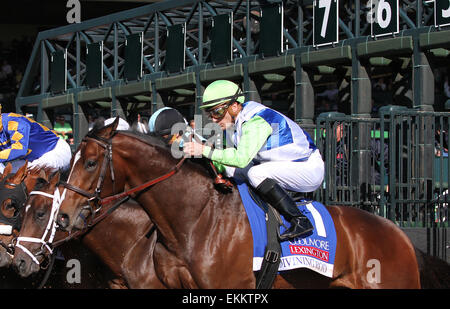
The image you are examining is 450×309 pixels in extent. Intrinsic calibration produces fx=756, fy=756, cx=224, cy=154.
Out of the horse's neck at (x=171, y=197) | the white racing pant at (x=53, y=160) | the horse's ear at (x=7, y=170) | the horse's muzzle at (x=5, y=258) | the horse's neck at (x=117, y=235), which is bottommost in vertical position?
the horse's muzzle at (x=5, y=258)

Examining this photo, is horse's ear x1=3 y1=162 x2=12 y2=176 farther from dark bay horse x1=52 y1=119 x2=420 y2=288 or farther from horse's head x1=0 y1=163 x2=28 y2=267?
dark bay horse x1=52 y1=119 x2=420 y2=288

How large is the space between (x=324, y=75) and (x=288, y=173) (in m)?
5.44

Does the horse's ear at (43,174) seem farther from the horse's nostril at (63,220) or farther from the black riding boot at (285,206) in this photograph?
the black riding boot at (285,206)

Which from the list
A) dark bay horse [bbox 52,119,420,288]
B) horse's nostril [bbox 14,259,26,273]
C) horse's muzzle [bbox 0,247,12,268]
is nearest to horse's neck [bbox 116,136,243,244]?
dark bay horse [bbox 52,119,420,288]

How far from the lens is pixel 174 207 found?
4.63 metres

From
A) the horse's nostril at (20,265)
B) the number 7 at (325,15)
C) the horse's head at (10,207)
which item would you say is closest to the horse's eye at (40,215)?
the horse's nostril at (20,265)

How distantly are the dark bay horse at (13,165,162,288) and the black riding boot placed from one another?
3.14 feet

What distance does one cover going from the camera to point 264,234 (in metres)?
4.64

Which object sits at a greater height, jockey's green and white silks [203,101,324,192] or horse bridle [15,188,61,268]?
jockey's green and white silks [203,101,324,192]

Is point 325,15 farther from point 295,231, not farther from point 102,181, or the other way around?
point 102,181

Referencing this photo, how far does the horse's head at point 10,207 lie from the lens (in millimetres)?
5512

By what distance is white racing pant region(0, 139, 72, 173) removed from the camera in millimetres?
6367

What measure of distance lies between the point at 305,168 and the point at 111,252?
61.9 inches
